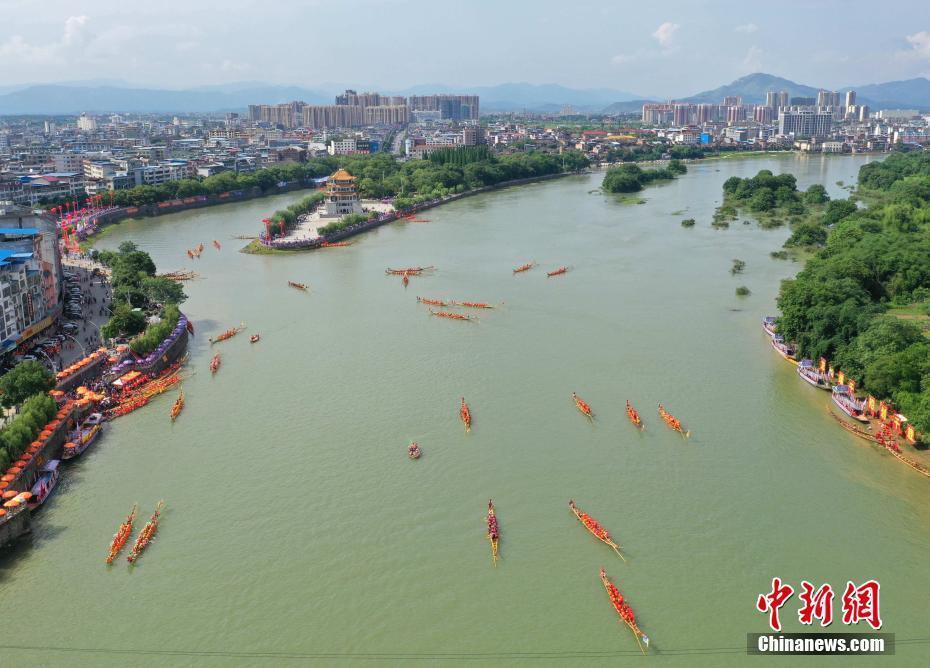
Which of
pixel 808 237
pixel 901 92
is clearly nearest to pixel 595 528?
pixel 808 237

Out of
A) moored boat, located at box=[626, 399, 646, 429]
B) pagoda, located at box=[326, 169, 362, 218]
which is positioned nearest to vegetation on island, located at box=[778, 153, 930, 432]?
moored boat, located at box=[626, 399, 646, 429]

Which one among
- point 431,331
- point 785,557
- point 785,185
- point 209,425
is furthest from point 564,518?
point 785,185

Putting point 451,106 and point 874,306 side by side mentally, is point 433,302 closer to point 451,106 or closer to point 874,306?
A: point 874,306

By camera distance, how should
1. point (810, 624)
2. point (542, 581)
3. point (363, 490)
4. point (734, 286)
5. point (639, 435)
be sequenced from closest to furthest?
point (810, 624), point (542, 581), point (363, 490), point (639, 435), point (734, 286)

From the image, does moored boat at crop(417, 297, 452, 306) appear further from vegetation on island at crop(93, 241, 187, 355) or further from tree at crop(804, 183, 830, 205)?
tree at crop(804, 183, 830, 205)

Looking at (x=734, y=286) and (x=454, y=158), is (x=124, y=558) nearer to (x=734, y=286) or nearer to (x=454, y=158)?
(x=734, y=286)

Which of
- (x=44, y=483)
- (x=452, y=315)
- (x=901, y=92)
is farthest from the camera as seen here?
(x=901, y=92)
